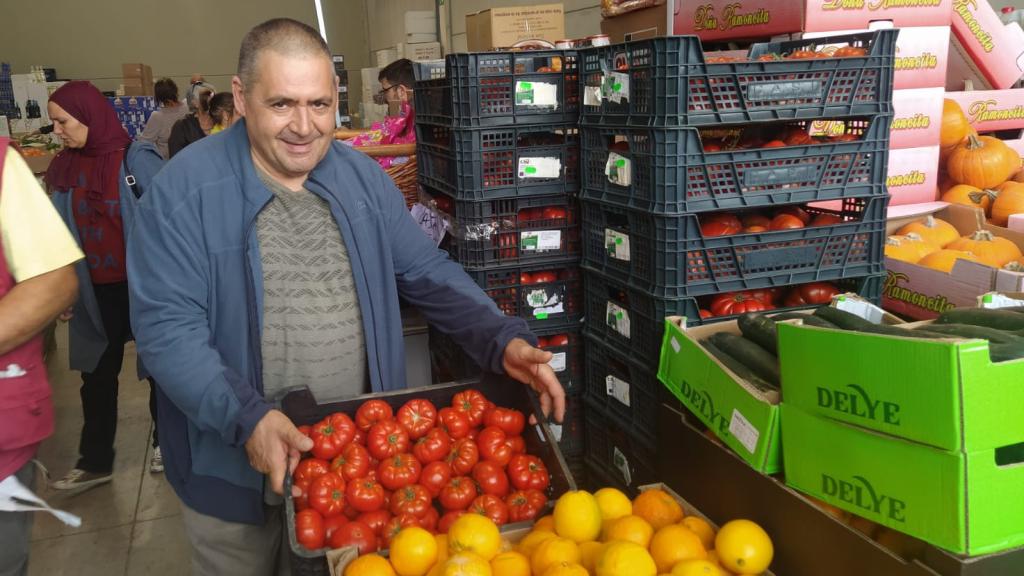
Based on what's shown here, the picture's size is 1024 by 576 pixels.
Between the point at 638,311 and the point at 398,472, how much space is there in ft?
3.69

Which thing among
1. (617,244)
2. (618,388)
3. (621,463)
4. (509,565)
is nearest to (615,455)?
(621,463)

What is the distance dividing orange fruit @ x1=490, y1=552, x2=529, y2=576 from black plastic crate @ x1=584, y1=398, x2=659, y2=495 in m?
1.20

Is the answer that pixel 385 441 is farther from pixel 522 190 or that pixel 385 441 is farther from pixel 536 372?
pixel 522 190

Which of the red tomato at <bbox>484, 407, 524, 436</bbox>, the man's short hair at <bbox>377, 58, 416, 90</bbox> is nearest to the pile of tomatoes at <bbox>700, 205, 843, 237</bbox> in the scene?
the red tomato at <bbox>484, 407, 524, 436</bbox>

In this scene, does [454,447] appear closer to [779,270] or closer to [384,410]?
[384,410]

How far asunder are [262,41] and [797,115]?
5.07 feet

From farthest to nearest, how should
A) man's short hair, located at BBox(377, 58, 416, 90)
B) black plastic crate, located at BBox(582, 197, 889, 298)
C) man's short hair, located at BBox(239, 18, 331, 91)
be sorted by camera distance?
man's short hair, located at BBox(377, 58, 416, 90)
black plastic crate, located at BBox(582, 197, 889, 298)
man's short hair, located at BBox(239, 18, 331, 91)

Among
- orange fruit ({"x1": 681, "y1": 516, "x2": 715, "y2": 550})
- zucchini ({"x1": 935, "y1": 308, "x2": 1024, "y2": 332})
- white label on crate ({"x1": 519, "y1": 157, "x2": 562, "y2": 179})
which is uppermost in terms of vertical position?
white label on crate ({"x1": 519, "y1": 157, "x2": 562, "y2": 179})

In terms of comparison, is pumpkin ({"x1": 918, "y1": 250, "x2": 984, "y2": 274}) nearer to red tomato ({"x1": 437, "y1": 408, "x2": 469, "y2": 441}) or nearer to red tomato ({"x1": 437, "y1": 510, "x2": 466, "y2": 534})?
red tomato ({"x1": 437, "y1": 408, "x2": 469, "y2": 441})

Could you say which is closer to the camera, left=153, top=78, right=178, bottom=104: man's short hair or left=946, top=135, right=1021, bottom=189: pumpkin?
left=946, top=135, right=1021, bottom=189: pumpkin

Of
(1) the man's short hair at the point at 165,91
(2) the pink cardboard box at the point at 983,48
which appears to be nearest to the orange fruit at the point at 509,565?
(2) the pink cardboard box at the point at 983,48

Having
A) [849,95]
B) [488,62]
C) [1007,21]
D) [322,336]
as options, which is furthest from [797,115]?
[1007,21]

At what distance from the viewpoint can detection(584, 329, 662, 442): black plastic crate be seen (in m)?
2.66

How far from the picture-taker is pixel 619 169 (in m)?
2.67
